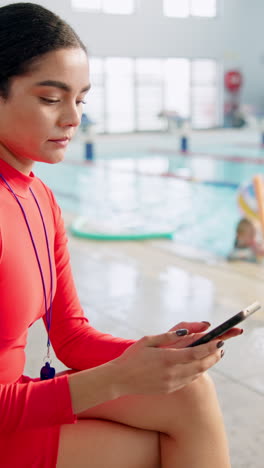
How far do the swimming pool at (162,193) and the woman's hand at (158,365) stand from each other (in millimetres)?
3386

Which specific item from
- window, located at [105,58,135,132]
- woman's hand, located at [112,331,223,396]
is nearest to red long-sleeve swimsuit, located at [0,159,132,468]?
woman's hand, located at [112,331,223,396]

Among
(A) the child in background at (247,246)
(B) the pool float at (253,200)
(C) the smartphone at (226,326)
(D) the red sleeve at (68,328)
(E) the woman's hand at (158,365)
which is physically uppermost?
(C) the smartphone at (226,326)

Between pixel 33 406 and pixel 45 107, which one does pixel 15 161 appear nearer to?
pixel 45 107

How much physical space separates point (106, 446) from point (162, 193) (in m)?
6.92

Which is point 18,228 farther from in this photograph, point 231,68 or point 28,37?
point 231,68

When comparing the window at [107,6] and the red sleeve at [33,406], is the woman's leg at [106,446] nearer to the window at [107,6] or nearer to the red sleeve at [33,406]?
the red sleeve at [33,406]

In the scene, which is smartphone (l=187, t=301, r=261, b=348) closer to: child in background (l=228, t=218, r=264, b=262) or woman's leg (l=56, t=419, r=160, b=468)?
woman's leg (l=56, t=419, r=160, b=468)

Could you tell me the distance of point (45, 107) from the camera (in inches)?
43.9

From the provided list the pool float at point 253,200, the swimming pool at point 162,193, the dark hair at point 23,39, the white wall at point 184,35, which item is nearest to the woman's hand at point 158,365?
the dark hair at point 23,39

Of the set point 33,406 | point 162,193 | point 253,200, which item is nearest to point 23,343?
point 33,406

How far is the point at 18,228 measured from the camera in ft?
3.89

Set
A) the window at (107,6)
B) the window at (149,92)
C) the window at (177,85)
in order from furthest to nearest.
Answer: the window at (177,85)
the window at (149,92)
the window at (107,6)

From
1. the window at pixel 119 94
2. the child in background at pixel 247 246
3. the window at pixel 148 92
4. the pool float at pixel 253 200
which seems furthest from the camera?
the window at pixel 148 92

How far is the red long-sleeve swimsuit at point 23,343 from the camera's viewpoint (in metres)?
1.05
